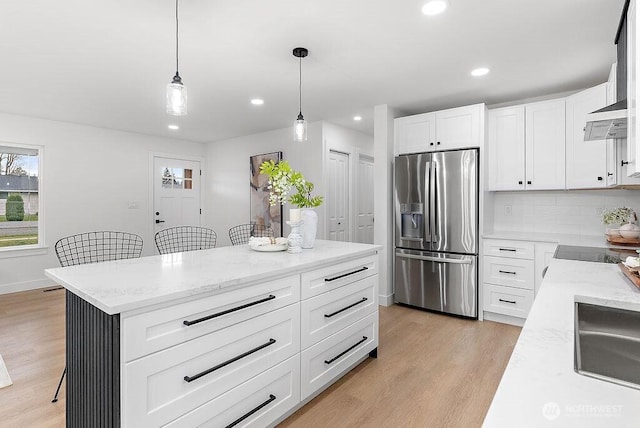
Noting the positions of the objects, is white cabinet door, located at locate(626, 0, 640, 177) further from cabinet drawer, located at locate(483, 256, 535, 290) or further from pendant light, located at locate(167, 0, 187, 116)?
cabinet drawer, located at locate(483, 256, 535, 290)

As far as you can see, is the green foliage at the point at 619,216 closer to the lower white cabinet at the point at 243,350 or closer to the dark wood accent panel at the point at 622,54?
the dark wood accent panel at the point at 622,54

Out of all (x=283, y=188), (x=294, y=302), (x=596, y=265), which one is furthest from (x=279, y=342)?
(x=596, y=265)

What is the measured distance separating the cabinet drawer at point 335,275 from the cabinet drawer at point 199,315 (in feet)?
0.41

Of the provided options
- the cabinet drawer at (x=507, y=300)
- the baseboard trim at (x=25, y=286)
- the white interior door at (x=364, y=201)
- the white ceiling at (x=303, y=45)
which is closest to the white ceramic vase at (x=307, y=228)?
the white ceiling at (x=303, y=45)

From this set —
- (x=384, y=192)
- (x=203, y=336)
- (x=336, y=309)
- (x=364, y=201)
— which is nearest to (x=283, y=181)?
(x=336, y=309)

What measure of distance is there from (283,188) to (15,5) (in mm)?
1966

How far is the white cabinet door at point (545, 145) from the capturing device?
3.36 metres

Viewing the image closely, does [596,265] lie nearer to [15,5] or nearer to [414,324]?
[414,324]

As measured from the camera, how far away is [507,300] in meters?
3.52

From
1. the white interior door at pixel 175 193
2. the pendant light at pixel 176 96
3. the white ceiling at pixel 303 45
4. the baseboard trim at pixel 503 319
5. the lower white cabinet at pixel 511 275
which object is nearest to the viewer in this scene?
the pendant light at pixel 176 96

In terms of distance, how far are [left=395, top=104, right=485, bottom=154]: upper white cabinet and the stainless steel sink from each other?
8.77 feet

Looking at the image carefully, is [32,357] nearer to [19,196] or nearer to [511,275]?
[19,196]

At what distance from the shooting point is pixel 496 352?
287 cm

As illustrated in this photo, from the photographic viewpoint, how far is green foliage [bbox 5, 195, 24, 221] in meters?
4.70
